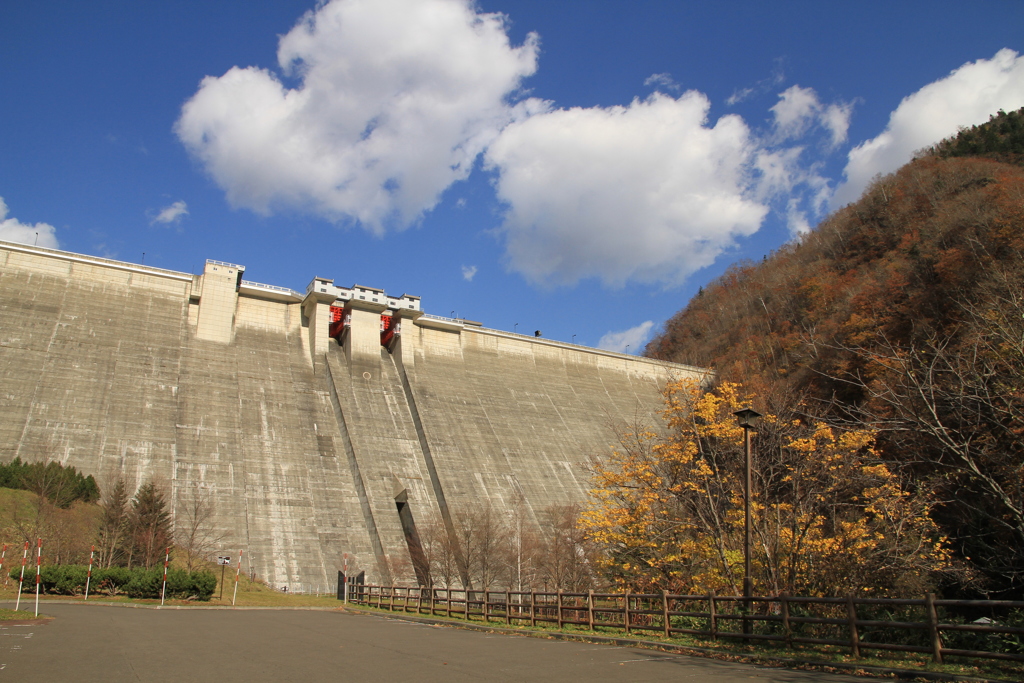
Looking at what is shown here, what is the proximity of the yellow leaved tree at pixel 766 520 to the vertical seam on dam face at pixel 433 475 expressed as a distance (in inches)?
591

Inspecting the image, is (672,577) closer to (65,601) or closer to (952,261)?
(65,601)

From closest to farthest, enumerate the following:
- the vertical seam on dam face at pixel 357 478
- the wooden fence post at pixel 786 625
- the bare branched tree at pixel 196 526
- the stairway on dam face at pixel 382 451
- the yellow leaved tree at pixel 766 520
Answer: the wooden fence post at pixel 786 625 < the yellow leaved tree at pixel 766 520 < the bare branched tree at pixel 196 526 < the vertical seam on dam face at pixel 357 478 < the stairway on dam face at pixel 382 451

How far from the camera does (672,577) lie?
59.3 ft

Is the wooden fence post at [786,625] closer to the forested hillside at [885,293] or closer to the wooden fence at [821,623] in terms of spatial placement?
the wooden fence at [821,623]

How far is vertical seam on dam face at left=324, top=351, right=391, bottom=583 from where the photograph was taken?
34.6 meters

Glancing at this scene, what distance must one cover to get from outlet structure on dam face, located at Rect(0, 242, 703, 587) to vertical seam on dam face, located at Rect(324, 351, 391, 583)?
102 mm

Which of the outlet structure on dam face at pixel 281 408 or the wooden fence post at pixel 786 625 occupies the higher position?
the outlet structure on dam face at pixel 281 408

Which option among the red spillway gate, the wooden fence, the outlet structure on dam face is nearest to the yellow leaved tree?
the wooden fence

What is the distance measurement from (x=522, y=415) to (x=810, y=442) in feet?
109

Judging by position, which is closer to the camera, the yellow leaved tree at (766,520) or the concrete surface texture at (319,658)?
the concrete surface texture at (319,658)

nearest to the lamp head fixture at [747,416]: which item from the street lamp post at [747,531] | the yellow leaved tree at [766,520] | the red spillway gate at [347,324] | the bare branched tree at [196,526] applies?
the street lamp post at [747,531]

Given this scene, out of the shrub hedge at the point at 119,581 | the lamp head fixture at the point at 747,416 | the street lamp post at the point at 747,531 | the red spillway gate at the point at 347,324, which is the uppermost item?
the red spillway gate at the point at 347,324

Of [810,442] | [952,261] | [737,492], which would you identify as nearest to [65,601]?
[737,492]

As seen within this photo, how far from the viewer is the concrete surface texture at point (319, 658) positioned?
28.1 feet
